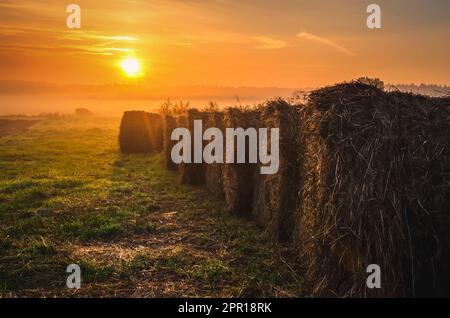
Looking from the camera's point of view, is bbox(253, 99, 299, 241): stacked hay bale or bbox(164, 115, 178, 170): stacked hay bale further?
bbox(164, 115, 178, 170): stacked hay bale

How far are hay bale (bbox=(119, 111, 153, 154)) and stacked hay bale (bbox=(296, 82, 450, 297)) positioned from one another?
25.4 metres

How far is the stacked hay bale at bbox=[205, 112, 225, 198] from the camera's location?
1390 cm

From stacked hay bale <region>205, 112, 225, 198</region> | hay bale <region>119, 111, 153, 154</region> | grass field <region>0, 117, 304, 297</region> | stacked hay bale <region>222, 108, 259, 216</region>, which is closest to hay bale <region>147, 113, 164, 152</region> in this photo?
hay bale <region>119, 111, 153, 154</region>

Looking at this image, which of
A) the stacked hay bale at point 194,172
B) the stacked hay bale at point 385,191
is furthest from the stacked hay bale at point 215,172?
the stacked hay bale at point 385,191

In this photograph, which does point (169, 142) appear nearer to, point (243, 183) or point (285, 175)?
point (243, 183)

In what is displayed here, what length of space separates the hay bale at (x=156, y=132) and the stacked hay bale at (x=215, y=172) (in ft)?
49.4

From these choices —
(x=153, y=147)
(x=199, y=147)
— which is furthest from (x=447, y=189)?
(x=153, y=147)

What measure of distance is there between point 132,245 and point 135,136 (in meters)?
21.8

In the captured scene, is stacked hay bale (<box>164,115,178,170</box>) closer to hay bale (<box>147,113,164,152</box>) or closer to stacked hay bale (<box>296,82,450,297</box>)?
hay bale (<box>147,113,164,152</box>)

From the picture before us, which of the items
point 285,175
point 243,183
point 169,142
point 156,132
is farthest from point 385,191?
point 156,132

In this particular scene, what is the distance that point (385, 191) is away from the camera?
5.48m

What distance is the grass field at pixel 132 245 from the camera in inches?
275

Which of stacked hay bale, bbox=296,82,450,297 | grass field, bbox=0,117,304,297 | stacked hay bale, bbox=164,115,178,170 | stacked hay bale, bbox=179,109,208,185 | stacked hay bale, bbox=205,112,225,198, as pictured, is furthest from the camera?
stacked hay bale, bbox=164,115,178,170

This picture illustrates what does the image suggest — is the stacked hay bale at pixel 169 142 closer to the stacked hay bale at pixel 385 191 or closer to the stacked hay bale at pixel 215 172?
the stacked hay bale at pixel 215 172
